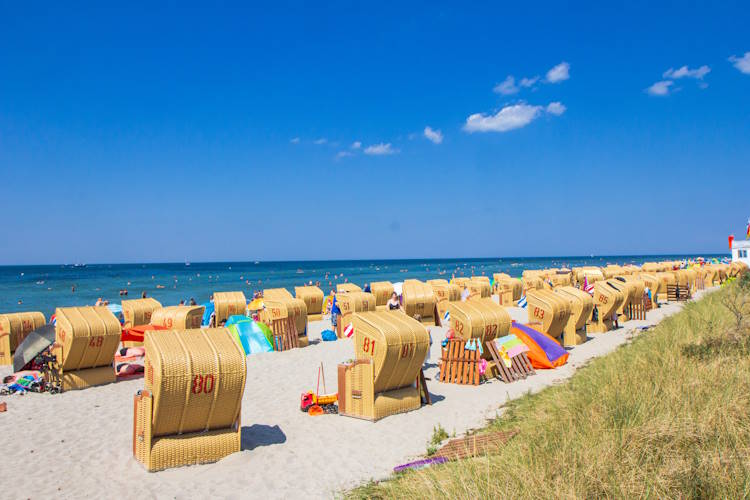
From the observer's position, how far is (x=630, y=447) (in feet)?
16.6

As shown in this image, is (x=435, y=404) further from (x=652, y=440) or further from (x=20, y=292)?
(x=20, y=292)

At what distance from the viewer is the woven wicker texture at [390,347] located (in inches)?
380

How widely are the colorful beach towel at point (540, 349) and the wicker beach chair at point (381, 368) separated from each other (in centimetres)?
532

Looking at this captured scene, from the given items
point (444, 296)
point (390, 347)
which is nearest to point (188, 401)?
point (390, 347)

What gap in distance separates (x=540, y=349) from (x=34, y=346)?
1306cm

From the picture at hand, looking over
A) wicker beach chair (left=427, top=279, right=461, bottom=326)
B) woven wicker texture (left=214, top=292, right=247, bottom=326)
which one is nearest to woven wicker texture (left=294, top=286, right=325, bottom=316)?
woven wicker texture (left=214, top=292, right=247, bottom=326)

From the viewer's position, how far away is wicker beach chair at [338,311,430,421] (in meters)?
9.70

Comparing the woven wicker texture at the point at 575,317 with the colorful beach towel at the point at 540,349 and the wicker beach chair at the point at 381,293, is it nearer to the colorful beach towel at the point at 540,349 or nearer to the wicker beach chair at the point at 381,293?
the colorful beach towel at the point at 540,349

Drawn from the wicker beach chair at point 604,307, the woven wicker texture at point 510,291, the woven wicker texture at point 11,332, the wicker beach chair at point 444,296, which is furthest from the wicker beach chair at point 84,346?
the woven wicker texture at point 510,291

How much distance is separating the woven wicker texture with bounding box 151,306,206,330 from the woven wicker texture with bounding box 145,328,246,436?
31.7ft

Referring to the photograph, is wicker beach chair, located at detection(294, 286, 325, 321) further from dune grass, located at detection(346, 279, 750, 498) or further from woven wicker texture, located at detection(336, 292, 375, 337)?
dune grass, located at detection(346, 279, 750, 498)

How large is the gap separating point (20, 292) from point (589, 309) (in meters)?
63.4

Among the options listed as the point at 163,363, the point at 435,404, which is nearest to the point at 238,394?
the point at 163,363

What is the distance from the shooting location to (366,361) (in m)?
9.81
